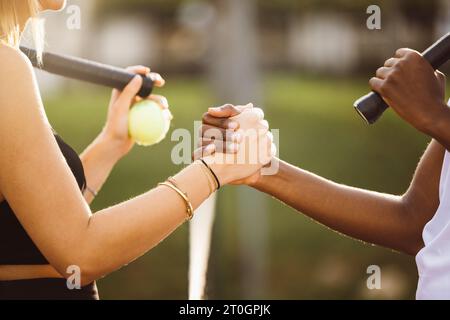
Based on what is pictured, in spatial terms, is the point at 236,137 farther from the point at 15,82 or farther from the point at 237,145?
the point at 15,82

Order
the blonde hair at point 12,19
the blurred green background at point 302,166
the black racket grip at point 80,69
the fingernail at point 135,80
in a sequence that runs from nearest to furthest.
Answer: the blonde hair at point 12,19 → the black racket grip at point 80,69 → the fingernail at point 135,80 → the blurred green background at point 302,166

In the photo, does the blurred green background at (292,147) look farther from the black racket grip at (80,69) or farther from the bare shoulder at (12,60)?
the bare shoulder at (12,60)

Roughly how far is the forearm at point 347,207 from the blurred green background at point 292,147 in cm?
153

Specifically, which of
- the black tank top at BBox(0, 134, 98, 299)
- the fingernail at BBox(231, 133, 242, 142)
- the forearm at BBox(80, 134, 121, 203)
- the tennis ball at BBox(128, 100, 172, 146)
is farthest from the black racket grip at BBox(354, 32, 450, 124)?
the forearm at BBox(80, 134, 121, 203)

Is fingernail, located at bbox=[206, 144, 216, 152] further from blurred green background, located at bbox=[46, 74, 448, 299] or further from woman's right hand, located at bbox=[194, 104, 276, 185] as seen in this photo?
blurred green background, located at bbox=[46, 74, 448, 299]

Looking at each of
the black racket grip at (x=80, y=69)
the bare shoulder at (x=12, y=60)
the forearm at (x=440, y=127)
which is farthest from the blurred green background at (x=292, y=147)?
the forearm at (x=440, y=127)

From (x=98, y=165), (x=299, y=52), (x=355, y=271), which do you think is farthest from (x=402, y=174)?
(x=299, y=52)

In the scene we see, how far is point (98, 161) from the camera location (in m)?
3.24

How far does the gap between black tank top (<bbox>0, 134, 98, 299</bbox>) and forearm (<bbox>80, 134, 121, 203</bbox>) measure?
0.61m

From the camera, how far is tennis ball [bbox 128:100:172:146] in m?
3.21

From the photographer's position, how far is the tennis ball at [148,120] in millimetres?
3211

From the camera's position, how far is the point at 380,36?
81.9ft

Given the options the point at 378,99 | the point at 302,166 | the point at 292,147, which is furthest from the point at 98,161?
the point at 292,147
